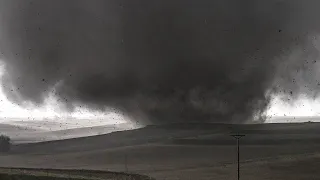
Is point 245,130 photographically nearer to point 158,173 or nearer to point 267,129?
point 267,129

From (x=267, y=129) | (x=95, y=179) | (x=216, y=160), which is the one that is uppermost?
(x=267, y=129)

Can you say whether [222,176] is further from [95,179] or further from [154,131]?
[154,131]

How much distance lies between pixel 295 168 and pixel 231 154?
27354 millimetres

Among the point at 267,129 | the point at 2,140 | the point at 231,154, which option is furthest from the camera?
the point at 267,129

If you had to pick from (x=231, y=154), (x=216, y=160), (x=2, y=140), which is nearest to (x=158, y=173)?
(x=216, y=160)

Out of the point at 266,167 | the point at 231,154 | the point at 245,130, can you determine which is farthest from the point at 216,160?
the point at 245,130

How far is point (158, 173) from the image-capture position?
80188 millimetres

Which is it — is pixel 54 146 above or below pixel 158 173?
above

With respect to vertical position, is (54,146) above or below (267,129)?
below

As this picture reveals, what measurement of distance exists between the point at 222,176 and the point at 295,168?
1422cm

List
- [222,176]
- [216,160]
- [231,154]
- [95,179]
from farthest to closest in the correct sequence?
[231,154], [216,160], [222,176], [95,179]

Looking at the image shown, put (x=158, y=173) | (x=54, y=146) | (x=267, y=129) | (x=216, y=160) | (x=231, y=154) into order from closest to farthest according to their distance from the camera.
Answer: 1. (x=158, y=173)
2. (x=216, y=160)
3. (x=231, y=154)
4. (x=54, y=146)
5. (x=267, y=129)

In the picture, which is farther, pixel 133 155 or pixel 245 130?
pixel 245 130

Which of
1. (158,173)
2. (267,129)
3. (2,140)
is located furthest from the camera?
(267,129)
